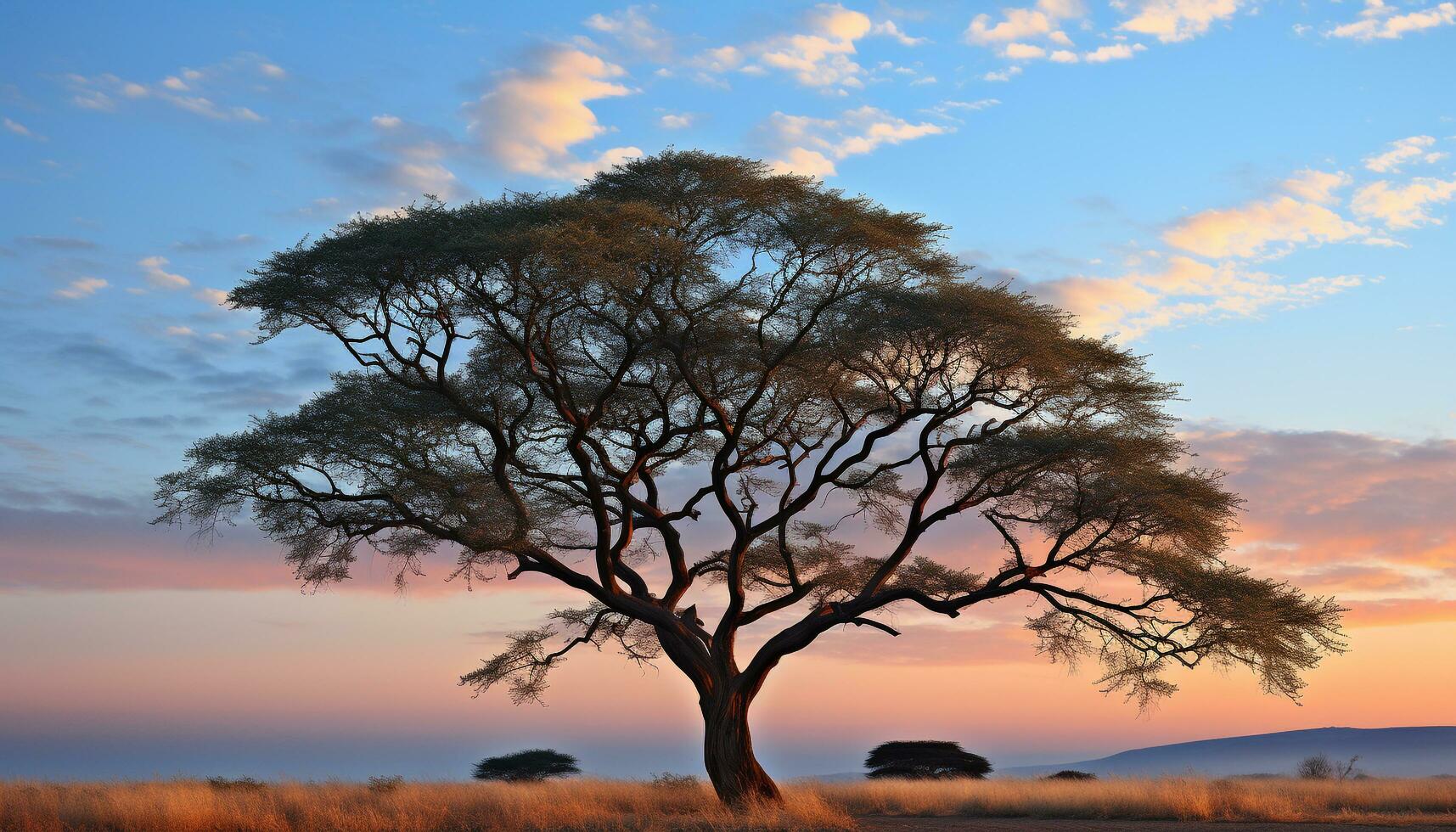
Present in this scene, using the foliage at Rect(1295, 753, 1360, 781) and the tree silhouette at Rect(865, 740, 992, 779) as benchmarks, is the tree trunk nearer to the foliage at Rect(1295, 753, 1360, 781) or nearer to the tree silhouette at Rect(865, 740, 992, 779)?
the tree silhouette at Rect(865, 740, 992, 779)

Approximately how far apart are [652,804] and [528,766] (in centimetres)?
1167

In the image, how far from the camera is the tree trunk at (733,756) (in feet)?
60.9

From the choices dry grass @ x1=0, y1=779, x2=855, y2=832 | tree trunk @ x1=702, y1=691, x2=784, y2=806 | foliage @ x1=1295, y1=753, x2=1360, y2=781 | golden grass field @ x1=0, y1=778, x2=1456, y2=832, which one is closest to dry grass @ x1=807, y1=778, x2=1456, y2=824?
golden grass field @ x1=0, y1=778, x2=1456, y2=832

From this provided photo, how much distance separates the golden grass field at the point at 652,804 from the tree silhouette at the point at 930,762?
131 inches

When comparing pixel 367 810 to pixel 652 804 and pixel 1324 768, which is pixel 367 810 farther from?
pixel 1324 768

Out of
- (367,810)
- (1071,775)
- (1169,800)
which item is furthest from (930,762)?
(367,810)

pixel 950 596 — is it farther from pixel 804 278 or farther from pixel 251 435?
pixel 251 435

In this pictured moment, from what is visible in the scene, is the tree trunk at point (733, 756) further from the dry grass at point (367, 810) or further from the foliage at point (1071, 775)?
the foliage at point (1071, 775)

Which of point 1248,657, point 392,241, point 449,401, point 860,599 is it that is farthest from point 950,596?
point 392,241

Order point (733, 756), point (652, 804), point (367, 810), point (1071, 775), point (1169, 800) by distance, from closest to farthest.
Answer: point (367, 810) → point (733, 756) → point (652, 804) → point (1169, 800) → point (1071, 775)

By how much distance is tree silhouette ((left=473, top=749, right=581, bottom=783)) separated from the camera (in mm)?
30156

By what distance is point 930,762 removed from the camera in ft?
96.8

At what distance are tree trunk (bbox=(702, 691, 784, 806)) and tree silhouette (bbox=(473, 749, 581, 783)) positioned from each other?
12.3 metres

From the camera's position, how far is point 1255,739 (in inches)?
3433
